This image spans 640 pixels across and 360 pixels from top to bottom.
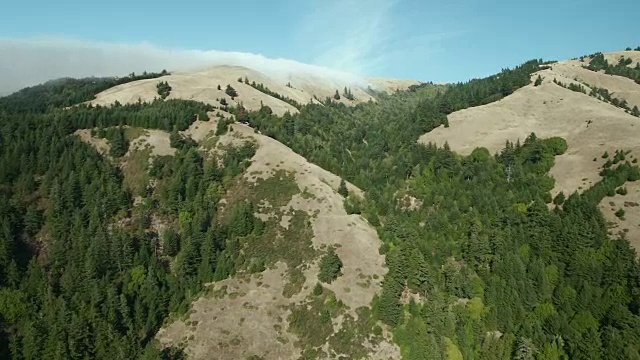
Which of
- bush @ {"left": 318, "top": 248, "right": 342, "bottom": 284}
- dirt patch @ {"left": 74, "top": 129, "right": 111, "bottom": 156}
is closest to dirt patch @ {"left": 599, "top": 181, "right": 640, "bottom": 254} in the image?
bush @ {"left": 318, "top": 248, "right": 342, "bottom": 284}

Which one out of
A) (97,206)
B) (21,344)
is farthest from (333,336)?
(97,206)

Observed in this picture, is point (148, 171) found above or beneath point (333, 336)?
above

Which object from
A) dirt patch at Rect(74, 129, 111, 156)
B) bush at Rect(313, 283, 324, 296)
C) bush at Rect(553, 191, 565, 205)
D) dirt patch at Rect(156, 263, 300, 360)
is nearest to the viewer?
dirt patch at Rect(156, 263, 300, 360)

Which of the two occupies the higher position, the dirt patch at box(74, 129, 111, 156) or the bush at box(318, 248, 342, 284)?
the dirt patch at box(74, 129, 111, 156)

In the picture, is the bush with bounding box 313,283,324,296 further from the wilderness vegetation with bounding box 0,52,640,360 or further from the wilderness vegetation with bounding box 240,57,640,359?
the wilderness vegetation with bounding box 240,57,640,359

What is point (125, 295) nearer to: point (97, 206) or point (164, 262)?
point (164, 262)

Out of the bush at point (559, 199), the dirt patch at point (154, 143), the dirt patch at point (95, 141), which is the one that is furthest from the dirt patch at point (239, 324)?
the bush at point (559, 199)

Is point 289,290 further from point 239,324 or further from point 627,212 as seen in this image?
point 627,212
